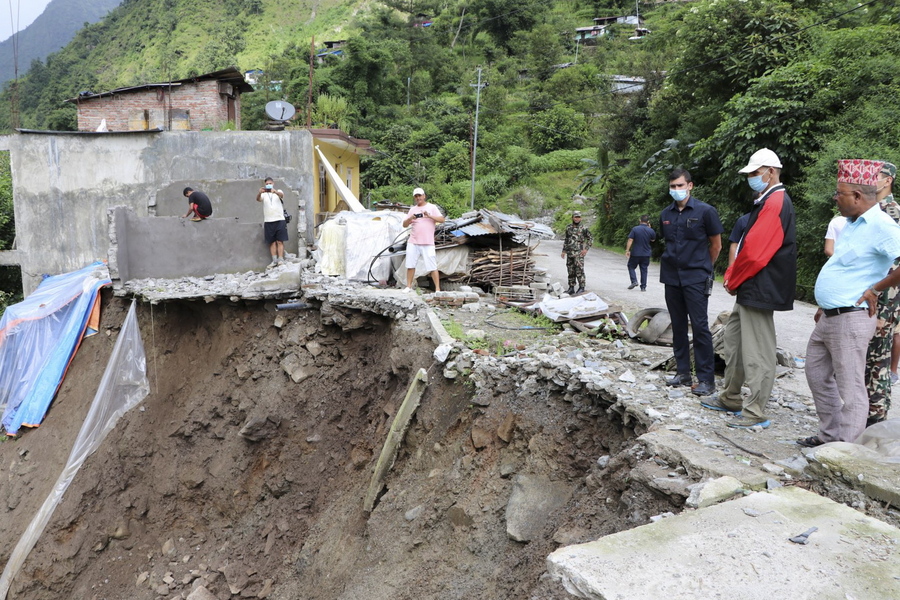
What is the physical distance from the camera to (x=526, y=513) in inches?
161

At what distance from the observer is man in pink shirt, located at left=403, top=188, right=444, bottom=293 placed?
8547 millimetres

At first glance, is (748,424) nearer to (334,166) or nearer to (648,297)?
(648,297)

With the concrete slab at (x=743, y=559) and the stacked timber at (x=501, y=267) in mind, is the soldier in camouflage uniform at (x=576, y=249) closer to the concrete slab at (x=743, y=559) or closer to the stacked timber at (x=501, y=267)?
the stacked timber at (x=501, y=267)

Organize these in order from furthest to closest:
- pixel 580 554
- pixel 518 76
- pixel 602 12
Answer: pixel 602 12, pixel 518 76, pixel 580 554

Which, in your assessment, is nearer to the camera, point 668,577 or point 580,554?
point 668,577

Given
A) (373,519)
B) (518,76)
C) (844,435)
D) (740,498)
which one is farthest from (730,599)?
(518,76)

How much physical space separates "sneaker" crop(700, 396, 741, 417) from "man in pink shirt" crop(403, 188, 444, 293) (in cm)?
487

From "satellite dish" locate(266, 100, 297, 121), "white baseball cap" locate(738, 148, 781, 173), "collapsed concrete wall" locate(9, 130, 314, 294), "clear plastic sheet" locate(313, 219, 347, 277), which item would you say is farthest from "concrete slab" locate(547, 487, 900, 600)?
"satellite dish" locate(266, 100, 297, 121)

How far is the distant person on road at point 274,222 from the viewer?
10.2 m

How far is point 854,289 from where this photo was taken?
3.38 meters

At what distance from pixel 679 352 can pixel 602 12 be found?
63.0 m

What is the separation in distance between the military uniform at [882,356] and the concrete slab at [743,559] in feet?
4.75

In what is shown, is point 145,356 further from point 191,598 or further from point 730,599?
point 730,599

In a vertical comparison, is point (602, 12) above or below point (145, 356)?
above
